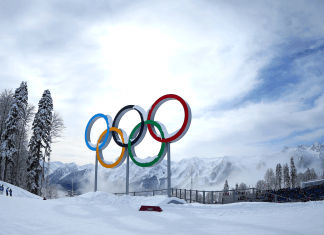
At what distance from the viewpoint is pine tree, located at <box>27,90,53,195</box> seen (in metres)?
33.2

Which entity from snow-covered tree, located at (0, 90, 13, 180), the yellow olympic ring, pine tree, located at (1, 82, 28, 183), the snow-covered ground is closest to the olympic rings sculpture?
the yellow olympic ring

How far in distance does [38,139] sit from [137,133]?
53.0 ft

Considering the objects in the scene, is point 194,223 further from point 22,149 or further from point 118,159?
point 22,149

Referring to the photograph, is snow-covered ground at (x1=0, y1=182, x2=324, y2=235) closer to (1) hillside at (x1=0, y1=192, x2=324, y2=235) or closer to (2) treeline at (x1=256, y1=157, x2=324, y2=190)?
(1) hillside at (x1=0, y1=192, x2=324, y2=235)

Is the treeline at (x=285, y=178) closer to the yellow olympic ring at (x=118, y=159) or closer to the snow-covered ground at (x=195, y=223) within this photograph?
the yellow olympic ring at (x=118, y=159)

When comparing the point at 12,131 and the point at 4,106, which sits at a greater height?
the point at 4,106

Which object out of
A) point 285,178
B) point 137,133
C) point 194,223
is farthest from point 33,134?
point 285,178

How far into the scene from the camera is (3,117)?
129 feet

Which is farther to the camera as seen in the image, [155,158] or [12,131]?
[12,131]

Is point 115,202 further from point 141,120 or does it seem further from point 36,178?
point 36,178

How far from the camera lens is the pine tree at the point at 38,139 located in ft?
109

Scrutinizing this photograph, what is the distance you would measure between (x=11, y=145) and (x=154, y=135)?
2281 cm

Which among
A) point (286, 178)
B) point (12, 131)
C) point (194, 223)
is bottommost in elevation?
point (286, 178)

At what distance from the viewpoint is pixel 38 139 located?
1329 inches
